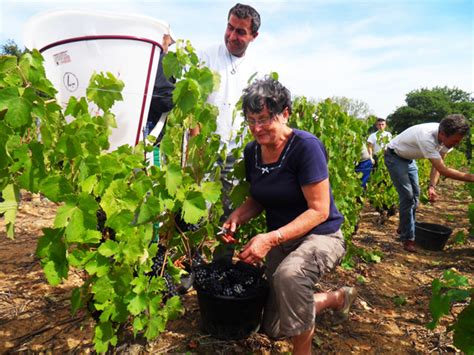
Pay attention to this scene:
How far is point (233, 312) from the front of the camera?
2000 mm

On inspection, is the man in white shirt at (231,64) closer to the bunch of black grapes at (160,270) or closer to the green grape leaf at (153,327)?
the bunch of black grapes at (160,270)

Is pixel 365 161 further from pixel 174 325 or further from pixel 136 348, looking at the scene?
pixel 136 348

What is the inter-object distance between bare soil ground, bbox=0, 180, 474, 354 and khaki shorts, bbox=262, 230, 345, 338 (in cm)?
42

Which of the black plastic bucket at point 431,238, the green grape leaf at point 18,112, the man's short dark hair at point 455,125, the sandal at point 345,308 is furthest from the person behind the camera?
the black plastic bucket at point 431,238

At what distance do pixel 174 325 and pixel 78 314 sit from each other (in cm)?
62

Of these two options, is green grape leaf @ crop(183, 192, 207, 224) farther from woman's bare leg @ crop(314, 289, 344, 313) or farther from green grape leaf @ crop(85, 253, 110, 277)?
woman's bare leg @ crop(314, 289, 344, 313)

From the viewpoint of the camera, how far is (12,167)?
118 centimetres

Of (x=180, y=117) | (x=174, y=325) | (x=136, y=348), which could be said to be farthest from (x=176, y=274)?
(x=180, y=117)

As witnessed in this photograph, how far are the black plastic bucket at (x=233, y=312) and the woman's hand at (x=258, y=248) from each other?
26 cm

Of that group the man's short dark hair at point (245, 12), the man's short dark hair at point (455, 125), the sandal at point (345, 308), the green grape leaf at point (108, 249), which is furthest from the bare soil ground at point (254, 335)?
the man's short dark hair at point (245, 12)

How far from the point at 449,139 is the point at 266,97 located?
2.71 m

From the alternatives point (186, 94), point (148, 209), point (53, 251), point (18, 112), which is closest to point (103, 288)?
point (53, 251)

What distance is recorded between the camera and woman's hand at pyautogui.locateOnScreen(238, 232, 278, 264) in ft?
5.99

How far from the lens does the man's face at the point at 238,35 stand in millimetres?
2578
